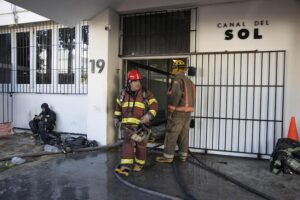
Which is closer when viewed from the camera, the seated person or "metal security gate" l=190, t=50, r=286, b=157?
"metal security gate" l=190, t=50, r=286, b=157

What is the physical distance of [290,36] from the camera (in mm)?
5535

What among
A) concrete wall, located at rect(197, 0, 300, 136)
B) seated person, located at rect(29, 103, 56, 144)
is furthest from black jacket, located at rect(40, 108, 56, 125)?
concrete wall, located at rect(197, 0, 300, 136)

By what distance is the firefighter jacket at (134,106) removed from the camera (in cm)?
474

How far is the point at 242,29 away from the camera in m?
5.84

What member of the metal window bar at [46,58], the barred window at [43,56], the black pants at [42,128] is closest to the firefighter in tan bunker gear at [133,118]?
the black pants at [42,128]

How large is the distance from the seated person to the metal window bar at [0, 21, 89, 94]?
1.98ft

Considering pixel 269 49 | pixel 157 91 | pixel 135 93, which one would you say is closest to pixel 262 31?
pixel 269 49

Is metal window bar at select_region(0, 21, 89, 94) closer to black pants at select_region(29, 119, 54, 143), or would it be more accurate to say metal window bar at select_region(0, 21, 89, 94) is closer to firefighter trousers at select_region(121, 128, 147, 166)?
black pants at select_region(29, 119, 54, 143)

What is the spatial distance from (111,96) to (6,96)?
13.5 ft

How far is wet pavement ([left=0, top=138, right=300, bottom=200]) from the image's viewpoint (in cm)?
384

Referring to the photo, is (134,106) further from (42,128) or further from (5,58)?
(5,58)

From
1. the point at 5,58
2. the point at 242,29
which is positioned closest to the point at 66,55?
the point at 5,58

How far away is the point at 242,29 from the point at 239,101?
1468 millimetres

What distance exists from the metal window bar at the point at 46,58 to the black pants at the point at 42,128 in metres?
0.94
